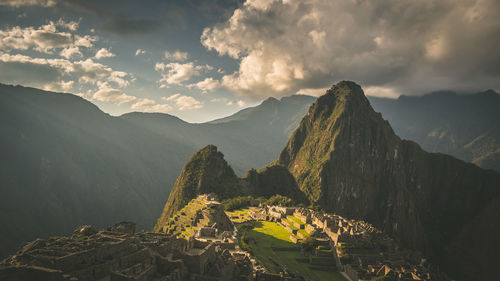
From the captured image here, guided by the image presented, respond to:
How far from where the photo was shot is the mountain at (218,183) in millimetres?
117938

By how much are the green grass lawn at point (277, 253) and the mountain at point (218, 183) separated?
5575 cm

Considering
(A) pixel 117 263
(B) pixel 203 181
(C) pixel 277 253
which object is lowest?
(C) pixel 277 253

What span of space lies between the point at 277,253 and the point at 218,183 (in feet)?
267

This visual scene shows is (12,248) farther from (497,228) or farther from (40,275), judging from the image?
(497,228)

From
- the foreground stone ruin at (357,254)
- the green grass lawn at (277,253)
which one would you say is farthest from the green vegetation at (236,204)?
the foreground stone ruin at (357,254)

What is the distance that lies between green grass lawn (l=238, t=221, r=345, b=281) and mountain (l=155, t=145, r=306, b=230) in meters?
55.7

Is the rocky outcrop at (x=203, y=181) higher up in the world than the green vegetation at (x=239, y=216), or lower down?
higher up

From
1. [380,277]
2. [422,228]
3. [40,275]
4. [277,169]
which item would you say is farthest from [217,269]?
[422,228]

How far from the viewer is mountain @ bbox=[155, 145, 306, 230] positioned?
387 feet

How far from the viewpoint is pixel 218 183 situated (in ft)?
406

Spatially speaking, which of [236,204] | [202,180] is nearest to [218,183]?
[202,180]

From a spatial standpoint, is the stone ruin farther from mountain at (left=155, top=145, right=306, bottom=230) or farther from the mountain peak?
the mountain peak

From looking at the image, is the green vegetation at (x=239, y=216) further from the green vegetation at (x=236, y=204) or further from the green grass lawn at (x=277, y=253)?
the green grass lawn at (x=277, y=253)

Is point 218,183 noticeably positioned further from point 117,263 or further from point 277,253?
point 117,263
